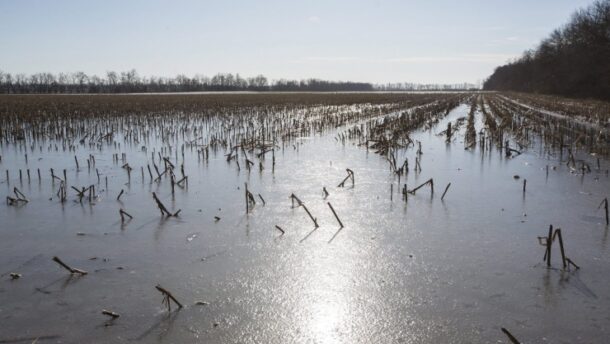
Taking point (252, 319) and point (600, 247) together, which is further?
point (600, 247)

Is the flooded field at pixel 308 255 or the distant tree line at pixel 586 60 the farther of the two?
the distant tree line at pixel 586 60

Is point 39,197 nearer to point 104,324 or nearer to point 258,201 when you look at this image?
point 258,201

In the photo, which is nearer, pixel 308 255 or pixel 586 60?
pixel 308 255

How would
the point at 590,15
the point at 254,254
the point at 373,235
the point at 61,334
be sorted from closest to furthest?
1. the point at 61,334
2. the point at 254,254
3. the point at 373,235
4. the point at 590,15

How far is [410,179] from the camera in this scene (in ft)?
26.2

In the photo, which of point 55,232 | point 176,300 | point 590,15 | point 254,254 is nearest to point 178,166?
point 55,232

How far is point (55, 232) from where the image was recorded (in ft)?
17.1

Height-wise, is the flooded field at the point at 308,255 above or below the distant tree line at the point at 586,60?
below

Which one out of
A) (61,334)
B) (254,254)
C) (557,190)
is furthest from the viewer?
(557,190)

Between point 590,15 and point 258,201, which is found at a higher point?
point 590,15

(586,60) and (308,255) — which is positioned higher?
(586,60)

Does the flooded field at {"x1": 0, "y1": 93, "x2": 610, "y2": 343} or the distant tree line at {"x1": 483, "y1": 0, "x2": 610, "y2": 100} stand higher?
the distant tree line at {"x1": 483, "y1": 0, "x2": 610, "y2": 100}

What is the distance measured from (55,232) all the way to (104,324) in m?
2.50

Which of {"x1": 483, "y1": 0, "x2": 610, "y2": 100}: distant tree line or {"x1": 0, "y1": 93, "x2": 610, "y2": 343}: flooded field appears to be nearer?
{"x1": 0, "y1": 93, "x2": 610, "y2": 343}: flooded field
